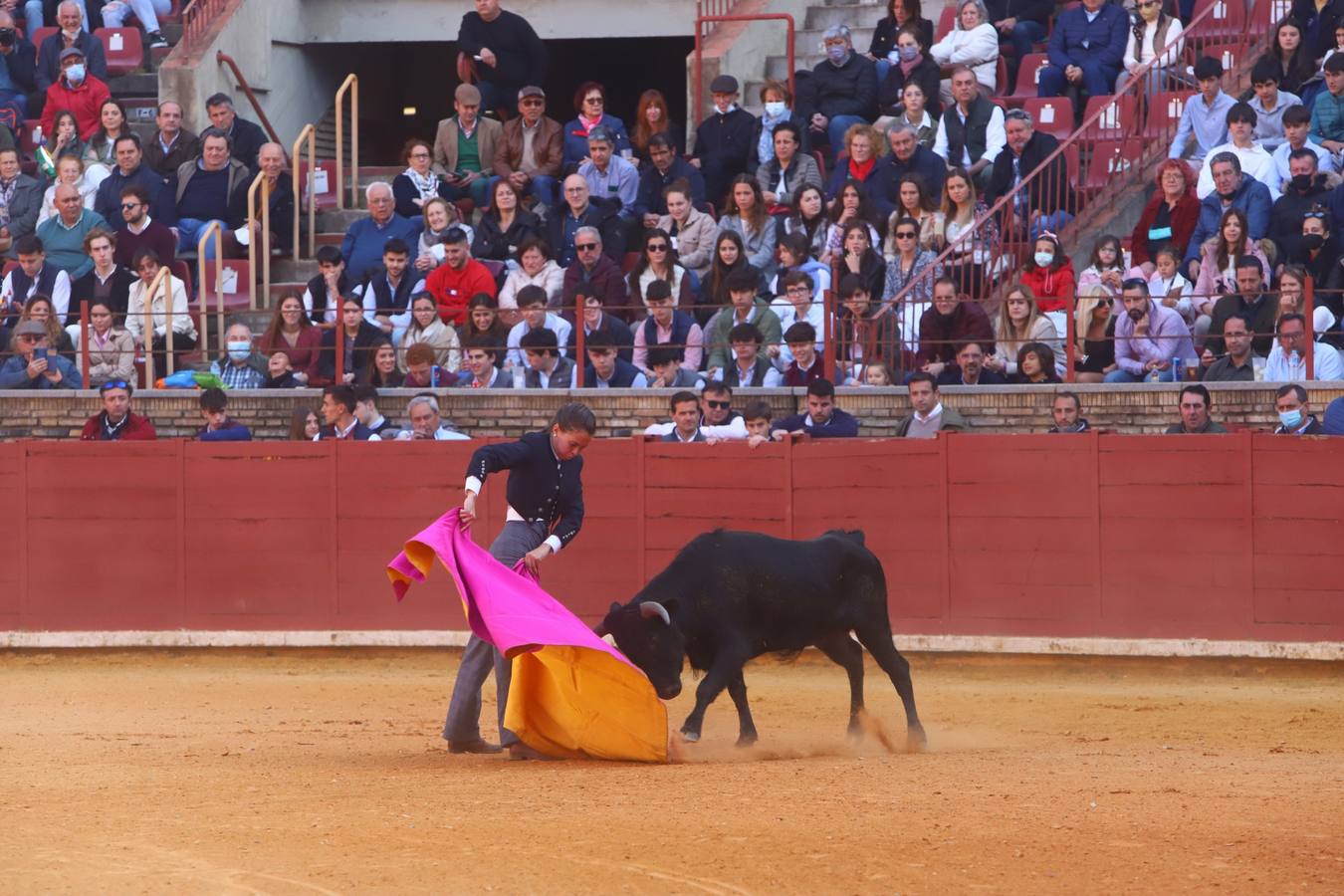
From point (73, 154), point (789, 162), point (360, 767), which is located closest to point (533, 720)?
point (360, 767)

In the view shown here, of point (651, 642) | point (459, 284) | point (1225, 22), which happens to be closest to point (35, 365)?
point (459, 284)

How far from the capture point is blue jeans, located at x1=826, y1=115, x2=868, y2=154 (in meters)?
15.6

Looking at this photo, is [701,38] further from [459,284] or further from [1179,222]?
[1179,222]

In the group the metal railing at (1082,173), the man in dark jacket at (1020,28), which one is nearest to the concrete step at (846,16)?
the man in dark jacket at (1020,28)

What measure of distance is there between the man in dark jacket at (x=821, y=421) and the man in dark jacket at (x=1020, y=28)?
15.1 feet

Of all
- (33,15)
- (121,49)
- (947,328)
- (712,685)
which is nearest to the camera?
(712,685)

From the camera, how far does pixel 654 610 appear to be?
8438 mm

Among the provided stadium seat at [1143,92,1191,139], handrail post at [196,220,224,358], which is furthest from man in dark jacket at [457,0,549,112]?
stadium seat at [1143,92,1191,139]

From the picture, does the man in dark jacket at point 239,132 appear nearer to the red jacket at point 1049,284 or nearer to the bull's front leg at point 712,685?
the red jacket at point 1049,284

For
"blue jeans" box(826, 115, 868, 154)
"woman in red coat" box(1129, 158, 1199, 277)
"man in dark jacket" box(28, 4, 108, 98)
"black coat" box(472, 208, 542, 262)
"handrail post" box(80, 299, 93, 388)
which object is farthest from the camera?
"man in dark jacket" box(28, 4, 108, 98)

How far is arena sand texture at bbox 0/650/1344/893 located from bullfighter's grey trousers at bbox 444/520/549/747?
6.9 inches

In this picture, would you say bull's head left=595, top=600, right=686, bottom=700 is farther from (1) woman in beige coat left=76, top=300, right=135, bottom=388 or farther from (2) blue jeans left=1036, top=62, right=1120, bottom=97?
(2) blue jeans left=1036, top=62, right=1120, bottom=97

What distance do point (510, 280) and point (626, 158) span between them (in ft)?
5.80

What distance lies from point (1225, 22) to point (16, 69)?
421 inches
